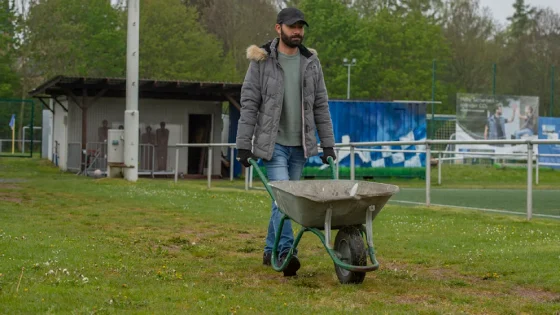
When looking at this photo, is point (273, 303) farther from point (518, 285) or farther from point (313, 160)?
point (313, 160)

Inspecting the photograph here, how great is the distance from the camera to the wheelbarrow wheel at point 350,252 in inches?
278

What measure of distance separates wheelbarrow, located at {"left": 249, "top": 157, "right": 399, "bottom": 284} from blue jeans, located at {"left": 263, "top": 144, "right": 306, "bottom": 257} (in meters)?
0.52

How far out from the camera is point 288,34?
7.96 metres

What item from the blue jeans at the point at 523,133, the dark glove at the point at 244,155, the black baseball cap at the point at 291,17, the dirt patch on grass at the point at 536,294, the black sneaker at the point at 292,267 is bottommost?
the dirt patch on grass at the point at 536,294

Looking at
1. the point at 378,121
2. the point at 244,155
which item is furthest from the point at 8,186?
the point at 378,121

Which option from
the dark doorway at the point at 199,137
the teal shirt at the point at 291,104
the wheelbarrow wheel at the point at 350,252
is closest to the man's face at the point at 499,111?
the dark doorway at the point at 199,137

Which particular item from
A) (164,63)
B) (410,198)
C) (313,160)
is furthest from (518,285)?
(164,63)

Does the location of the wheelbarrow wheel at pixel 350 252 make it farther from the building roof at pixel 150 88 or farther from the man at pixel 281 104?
the building roof at pixel 150 88

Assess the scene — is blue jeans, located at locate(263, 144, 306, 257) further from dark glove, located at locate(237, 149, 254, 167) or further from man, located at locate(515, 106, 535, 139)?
man, located at locate(515, 106, 535, 139)

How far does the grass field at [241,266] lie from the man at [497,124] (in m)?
29.6

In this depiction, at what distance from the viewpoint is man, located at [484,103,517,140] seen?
43.4 metres

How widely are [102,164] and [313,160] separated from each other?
6.63 metres

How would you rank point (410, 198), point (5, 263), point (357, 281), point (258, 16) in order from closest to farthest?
point (357, 281) → point (5, 263) → point (410, 198) → point (258, 16)

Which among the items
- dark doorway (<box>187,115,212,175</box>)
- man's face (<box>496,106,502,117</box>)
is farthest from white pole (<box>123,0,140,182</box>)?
man's face (<box>496,106,502,117</box>)
